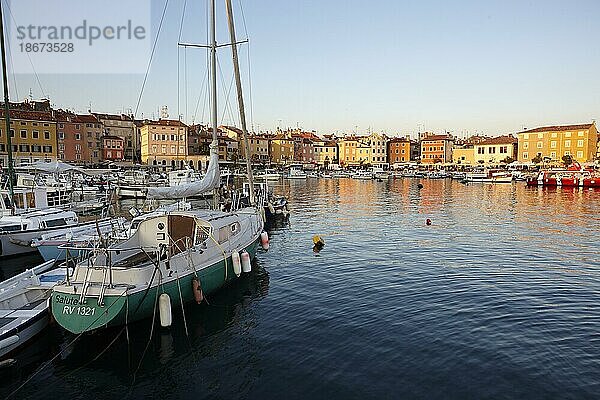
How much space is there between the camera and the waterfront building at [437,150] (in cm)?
15038

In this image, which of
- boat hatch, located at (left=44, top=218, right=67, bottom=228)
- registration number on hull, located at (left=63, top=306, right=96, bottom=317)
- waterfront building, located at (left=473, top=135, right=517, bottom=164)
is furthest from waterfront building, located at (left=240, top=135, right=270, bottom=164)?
registration number on hull, located at (left=63, top=306, right=96, bottom=317)

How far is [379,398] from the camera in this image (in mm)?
10070

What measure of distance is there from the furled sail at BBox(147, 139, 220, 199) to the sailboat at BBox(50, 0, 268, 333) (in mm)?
44

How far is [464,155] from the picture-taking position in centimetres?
14412

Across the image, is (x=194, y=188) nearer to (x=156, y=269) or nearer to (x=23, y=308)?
(x=156, y=269)

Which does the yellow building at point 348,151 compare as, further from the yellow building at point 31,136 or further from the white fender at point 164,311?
the white fender at point 164,311

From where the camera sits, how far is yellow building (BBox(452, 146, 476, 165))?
142 meters

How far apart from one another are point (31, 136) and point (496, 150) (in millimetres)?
114711

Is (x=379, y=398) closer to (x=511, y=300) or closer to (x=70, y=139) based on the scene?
(x=511, y=300)

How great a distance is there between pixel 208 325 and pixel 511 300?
1034 cm

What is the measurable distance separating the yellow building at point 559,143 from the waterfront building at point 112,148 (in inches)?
3962

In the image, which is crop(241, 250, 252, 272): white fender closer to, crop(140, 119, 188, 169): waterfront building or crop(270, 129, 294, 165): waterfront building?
crop(140, 119, 188, 169): waterfront building

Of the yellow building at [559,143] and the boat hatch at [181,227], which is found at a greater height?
the yellow building at [559,143]

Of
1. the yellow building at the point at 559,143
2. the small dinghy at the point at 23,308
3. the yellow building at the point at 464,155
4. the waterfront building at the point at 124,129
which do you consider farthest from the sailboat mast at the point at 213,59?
the yellow building at the point at 464,155
